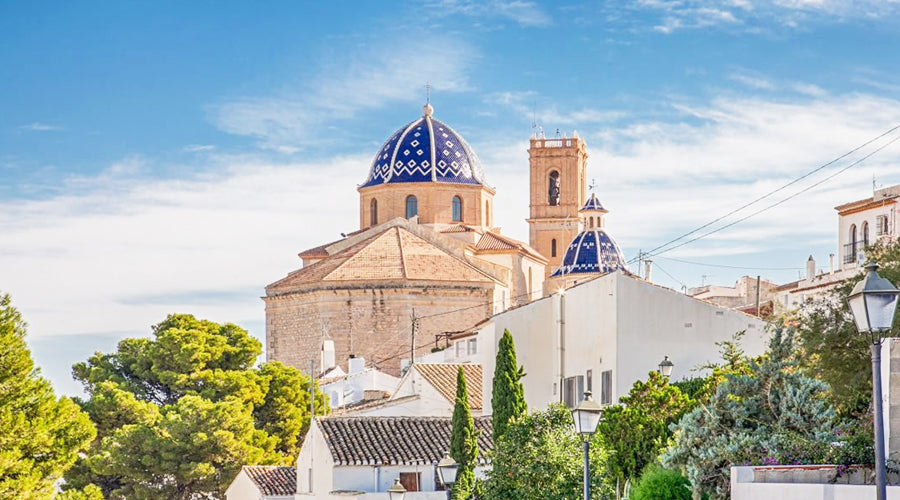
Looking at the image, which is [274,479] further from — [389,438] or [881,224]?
[881,224]

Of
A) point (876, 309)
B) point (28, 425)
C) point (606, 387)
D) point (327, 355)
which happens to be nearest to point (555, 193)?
point (327, 355)

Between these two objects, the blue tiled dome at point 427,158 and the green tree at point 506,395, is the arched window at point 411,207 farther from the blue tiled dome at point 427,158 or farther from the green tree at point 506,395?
the green tree at point 506,395

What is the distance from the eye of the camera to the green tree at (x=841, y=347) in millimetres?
16828

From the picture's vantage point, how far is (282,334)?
66.9 meters

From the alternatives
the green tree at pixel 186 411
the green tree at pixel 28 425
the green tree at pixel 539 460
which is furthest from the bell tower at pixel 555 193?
the green tree at pixel 539 460

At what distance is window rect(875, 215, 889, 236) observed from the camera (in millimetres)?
42834

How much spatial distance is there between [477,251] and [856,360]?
5607cm

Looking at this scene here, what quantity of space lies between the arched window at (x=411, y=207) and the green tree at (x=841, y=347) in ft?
190

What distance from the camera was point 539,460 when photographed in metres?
21.2

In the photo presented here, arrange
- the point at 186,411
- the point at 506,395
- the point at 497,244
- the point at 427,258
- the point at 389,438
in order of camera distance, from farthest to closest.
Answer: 1. the point at 497,244
2. the point at 427,258
3. the point at 186,411
4. the point at 389,438
5. the point at 506,395

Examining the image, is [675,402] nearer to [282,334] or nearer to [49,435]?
[49,435]

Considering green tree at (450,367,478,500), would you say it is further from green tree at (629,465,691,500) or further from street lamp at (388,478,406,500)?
green tree at (629,465,691,500)

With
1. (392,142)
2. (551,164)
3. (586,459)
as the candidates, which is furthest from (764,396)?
(551,164)

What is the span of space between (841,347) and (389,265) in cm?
4983
